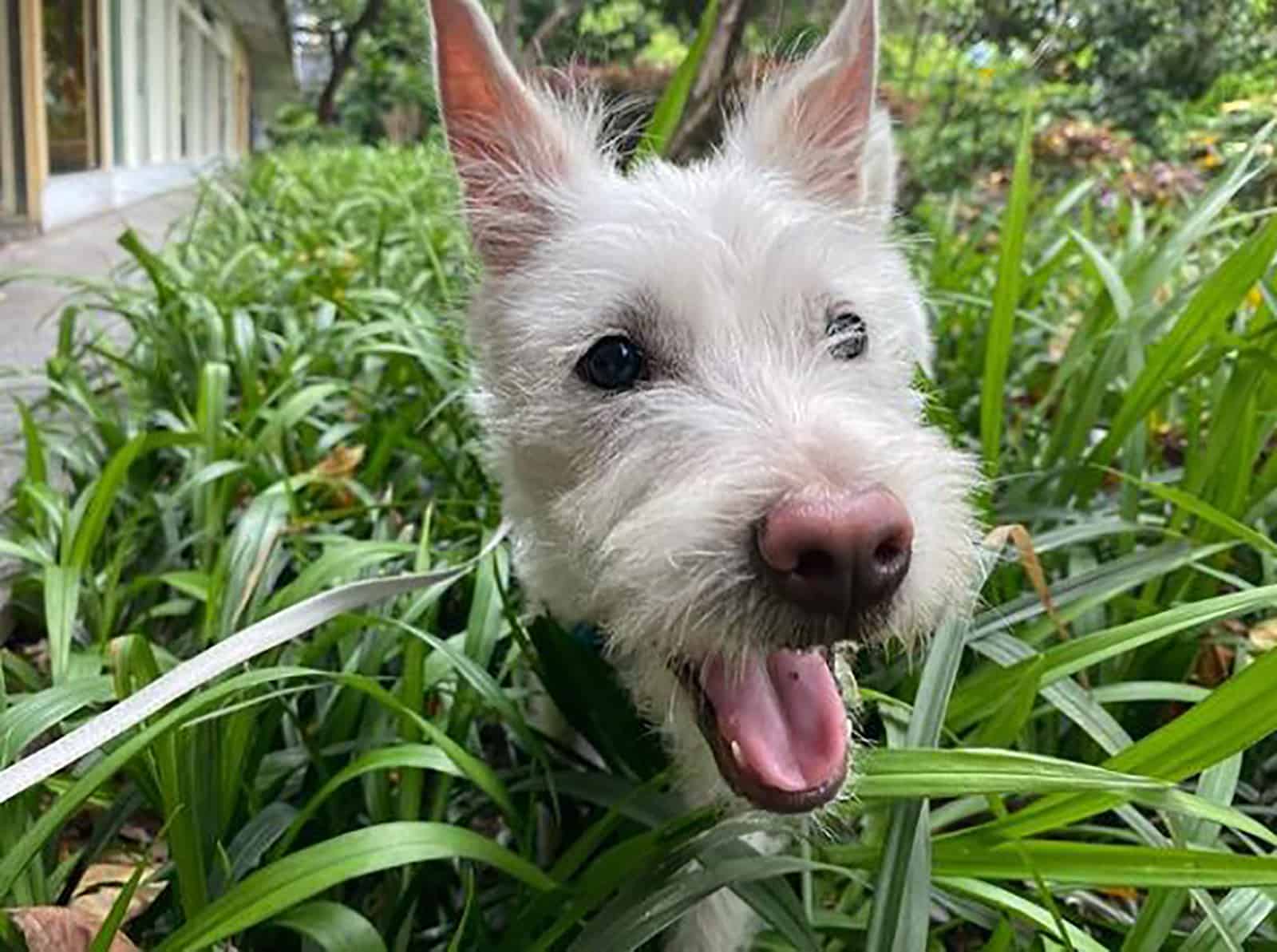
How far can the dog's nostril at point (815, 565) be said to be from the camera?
1.23 meters

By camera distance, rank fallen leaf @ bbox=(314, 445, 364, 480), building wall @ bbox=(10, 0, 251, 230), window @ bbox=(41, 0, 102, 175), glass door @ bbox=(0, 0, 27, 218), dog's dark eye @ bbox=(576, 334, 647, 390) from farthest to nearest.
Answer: window @ bbox=(41, 0, 102, 175), building wall @ bbox=(10, 0, 251, 230), glass door @ bbox=(0, 0, 27, 218), fallen leaf @ bbox=(314, 445, 364, 480), dog's dark eye @ bbox=(576, 334, 647, 390)

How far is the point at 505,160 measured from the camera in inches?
75.5

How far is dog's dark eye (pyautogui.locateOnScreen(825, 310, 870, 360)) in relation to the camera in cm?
168

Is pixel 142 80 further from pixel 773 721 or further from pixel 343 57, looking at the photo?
pixel 343 57

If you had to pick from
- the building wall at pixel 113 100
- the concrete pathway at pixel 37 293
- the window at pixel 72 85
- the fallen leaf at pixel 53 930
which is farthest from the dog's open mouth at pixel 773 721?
the window at pixel 72 85

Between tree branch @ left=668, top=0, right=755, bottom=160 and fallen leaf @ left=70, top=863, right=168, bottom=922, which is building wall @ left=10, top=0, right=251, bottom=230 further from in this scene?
fallen leaf @ left=70, top=863, right=168, bottom=922

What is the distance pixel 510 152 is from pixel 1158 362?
1168mm

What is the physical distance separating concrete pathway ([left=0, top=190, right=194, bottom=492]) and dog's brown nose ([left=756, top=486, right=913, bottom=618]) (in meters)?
1.99

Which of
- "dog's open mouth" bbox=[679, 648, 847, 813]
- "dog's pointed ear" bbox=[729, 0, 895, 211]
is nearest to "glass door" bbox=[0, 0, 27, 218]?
"dog's pointed ear" bbox=[729, 0, 895, 211]

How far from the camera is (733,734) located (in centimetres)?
141

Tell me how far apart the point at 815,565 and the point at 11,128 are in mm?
8196

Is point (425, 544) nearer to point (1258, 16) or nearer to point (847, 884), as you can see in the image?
point (847, 884)

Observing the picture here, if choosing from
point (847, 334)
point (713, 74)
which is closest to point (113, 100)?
point (713, 74)

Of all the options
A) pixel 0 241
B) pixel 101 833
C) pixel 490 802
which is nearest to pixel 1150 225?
pixel 490 802
